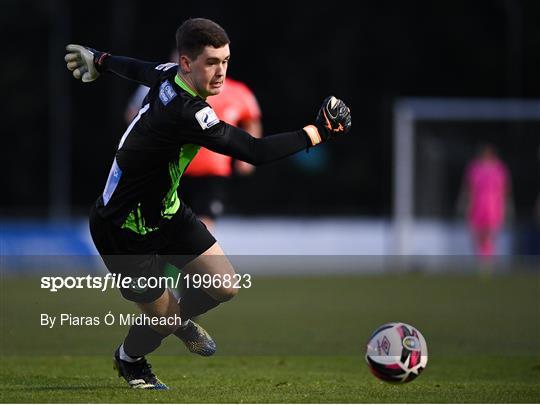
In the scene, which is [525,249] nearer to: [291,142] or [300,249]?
[300,249]

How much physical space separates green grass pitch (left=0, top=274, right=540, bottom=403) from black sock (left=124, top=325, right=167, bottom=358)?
240 mm

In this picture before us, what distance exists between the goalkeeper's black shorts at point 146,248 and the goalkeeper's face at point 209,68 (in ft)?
2.76

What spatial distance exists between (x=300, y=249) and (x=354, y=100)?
44.1 ft

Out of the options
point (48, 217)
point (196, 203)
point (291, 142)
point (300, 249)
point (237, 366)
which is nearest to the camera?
point (291, 142)

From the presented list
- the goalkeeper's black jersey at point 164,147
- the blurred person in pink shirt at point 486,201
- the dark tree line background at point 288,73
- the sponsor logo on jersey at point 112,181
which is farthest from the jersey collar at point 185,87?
the dark tree line background at point 288,73

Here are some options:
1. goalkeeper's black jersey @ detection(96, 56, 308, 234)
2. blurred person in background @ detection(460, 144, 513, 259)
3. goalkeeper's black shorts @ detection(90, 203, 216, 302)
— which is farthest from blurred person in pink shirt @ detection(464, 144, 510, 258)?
goalkeeper's black jersey @ detection(96, 56, 308, 234)

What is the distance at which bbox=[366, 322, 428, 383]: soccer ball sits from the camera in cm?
737

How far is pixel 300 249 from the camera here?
75.2 feet

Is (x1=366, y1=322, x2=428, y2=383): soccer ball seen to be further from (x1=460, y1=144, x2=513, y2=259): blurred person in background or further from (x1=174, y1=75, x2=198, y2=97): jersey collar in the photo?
(x1=460, y1=144, x2=513, y2=259): blurred person in background

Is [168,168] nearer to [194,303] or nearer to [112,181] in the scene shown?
[112,181]

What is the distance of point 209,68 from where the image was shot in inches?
279

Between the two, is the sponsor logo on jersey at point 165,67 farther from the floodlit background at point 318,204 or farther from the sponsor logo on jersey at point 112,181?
the floodlit background at point 318,204

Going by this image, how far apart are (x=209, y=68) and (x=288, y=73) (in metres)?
29.5

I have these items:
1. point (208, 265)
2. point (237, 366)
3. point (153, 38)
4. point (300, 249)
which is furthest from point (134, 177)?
point (153, 38)
